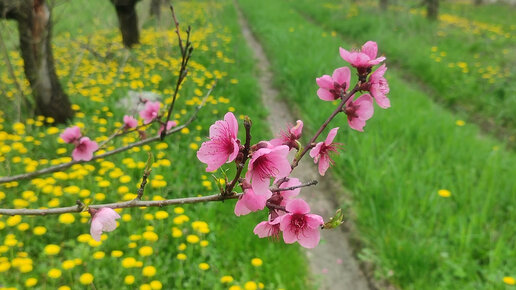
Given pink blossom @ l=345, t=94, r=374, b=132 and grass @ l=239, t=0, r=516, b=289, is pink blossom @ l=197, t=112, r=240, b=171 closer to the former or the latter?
pink blossom @ l=345, t=94, r=374, b=132

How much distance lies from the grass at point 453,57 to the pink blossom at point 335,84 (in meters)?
5.25

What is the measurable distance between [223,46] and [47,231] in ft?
19.5

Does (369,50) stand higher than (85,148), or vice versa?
(369,50)

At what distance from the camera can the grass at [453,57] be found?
6.11 m

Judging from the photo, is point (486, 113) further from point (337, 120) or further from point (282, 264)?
point (282, 264)

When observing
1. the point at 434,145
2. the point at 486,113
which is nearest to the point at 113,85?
the point at 434,145

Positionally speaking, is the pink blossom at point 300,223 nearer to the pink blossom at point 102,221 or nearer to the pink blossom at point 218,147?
the pink blossom at point 218,147

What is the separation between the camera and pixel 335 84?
1064 millimetres

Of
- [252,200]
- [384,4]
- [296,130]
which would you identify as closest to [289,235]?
[252,200]

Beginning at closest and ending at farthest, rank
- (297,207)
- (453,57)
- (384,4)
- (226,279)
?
(297,207) → (226,279) → (453,57) → (384,4)

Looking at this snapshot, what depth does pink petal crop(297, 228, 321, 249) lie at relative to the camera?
954 mm

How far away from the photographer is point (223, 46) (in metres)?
7.86

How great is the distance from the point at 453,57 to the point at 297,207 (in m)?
8.38

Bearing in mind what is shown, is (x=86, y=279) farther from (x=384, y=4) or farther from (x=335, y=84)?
(x=384, y=4)
